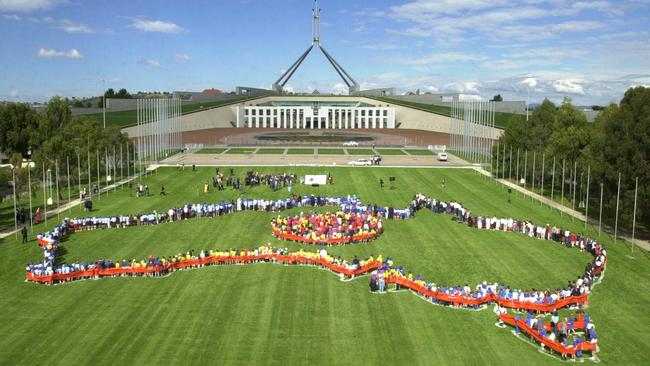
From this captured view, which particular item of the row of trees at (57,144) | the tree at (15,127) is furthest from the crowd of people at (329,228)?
the tree at (15,127)

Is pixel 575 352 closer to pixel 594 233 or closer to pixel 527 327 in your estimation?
pixel 527 327

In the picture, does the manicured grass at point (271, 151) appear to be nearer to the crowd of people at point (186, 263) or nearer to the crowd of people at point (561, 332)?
the crowd of people at point (186, 263)

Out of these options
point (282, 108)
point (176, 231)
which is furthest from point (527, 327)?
point (282, 108)

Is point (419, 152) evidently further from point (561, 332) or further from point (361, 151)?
point (561, 332)

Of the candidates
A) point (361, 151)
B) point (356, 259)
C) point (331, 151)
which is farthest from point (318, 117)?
point (356, 259)

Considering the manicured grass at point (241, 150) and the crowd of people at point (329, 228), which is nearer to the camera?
the crowd of people at point (329, 228)

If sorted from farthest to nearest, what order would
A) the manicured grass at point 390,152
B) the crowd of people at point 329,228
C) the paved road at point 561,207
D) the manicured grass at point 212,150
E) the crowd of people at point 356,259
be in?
the manicured grass at point 390,152 < the manicured grass at point 212,150 < the paved road at point 561,207 < the crowd of people at point 329,228 < the crowd of people at point 356,259
